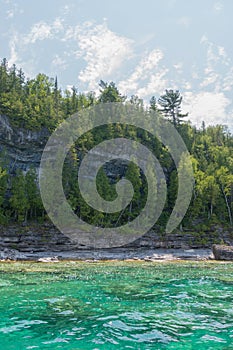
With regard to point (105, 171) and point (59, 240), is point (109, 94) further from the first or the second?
point (59, 240)

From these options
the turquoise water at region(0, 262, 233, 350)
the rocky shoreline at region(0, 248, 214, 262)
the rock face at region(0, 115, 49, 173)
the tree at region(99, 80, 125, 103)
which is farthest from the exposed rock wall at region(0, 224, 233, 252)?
the tree at region(99, 80, 125, 103)

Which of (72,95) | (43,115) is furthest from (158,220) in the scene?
(72,95)

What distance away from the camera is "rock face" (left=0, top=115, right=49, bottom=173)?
61094mm

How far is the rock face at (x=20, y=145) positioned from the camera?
61094mm

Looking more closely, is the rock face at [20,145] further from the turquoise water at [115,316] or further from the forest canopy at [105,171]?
the turquoise water at [115,316]

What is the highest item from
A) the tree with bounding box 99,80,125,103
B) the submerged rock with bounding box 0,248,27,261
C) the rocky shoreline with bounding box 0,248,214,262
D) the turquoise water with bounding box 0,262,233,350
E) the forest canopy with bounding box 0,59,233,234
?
the tree with bounding box 99,80,125,103

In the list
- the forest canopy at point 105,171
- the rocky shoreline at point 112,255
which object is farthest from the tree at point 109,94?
the rocky shoreline at point 112,255

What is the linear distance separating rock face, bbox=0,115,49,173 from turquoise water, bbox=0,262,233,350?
46.5 meters

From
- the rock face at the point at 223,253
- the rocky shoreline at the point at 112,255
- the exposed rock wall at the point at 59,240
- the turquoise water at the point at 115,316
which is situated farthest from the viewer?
the exposed rock wall at the point at 59,240

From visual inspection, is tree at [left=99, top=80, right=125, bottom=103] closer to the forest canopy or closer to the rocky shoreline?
the forest canopy

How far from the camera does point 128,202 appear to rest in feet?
196

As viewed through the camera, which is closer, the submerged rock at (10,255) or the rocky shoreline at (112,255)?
the submerged rock at (10,255)

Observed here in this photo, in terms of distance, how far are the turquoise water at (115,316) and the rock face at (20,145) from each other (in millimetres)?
46467

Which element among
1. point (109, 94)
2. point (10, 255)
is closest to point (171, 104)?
point (109, 94)
